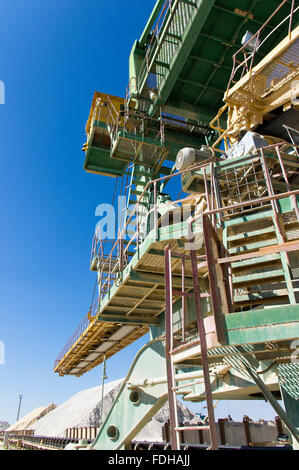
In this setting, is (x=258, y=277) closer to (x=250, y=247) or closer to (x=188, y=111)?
(x=250, y=247)

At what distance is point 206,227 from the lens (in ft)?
15.6

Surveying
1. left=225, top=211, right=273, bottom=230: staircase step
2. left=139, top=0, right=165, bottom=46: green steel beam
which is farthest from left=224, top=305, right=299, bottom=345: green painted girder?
left=139, top=0, right=165, bottom=46: green steel beam

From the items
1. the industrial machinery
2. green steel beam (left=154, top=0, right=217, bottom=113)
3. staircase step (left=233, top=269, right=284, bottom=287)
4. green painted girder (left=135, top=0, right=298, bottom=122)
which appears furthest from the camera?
green painted girder (left=135, top=0, right=298, bottom=122)

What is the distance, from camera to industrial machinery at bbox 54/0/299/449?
460 cm

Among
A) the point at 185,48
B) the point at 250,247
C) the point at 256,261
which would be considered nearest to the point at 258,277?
the point at 256,261

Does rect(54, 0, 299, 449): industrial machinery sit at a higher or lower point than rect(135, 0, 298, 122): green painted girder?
lower

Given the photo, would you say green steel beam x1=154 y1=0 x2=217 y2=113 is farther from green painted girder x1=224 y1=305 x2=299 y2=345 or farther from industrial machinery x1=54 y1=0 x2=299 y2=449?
green painted girder x1=224 y1=305 x2=299 y2=345

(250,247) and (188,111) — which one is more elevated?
(188,111)

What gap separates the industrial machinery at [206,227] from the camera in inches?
181

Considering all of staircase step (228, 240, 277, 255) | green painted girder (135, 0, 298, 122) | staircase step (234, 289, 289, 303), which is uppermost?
green painted girder (135, 0, 298, 122)

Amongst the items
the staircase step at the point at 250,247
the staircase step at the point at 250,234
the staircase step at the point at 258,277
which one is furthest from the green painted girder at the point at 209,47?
the staircase step at the point at 258,277

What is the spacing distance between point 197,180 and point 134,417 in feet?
22.5

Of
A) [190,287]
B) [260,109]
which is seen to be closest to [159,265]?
[190,287]

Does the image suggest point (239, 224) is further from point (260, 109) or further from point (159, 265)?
point (260, 109)
